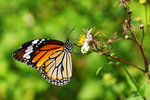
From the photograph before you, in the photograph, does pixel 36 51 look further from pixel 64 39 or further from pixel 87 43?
pixel 64 39

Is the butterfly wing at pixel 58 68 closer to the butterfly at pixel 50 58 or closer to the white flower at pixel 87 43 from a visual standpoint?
the butterfly at pixel 50 58

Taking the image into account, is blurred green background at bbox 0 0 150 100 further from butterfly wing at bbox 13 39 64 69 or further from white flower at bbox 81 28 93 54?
white flower at bbox 81 28 93 54

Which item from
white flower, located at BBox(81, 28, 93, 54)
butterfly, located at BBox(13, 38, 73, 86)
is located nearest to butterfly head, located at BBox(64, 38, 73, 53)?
butterfly, located at BBox(13, 38, 73, 86)

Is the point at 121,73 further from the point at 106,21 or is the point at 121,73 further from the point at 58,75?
the point at 58,75

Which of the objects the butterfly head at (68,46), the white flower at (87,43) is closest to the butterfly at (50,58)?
the butterfly head at (68,46)

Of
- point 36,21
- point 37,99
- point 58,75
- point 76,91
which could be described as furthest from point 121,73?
point 36,21
